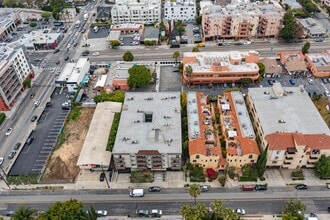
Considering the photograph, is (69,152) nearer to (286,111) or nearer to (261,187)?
(261,187)

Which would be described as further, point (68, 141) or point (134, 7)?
point (134, 7)

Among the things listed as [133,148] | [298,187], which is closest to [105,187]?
[133,148]

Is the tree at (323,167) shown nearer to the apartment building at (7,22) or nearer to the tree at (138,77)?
the tree at (138,77)

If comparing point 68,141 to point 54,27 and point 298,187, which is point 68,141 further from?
point 54,27

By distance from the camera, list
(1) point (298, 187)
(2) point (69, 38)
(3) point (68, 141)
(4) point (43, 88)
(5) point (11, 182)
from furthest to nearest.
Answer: (2) point (69, 38)
(4) point (43, 88)
(3) point (68, 141)
(5) point (11, 182)
(1) point (298, 187)

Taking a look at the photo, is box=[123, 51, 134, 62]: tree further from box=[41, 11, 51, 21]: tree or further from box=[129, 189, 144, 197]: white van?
box=[41, 11, 51, 21]: tree

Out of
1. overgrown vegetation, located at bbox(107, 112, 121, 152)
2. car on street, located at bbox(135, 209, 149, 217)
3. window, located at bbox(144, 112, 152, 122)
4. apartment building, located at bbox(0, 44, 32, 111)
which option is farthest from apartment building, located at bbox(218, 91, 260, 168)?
apartment building, located at bbox(0, 44, 32, 111)
